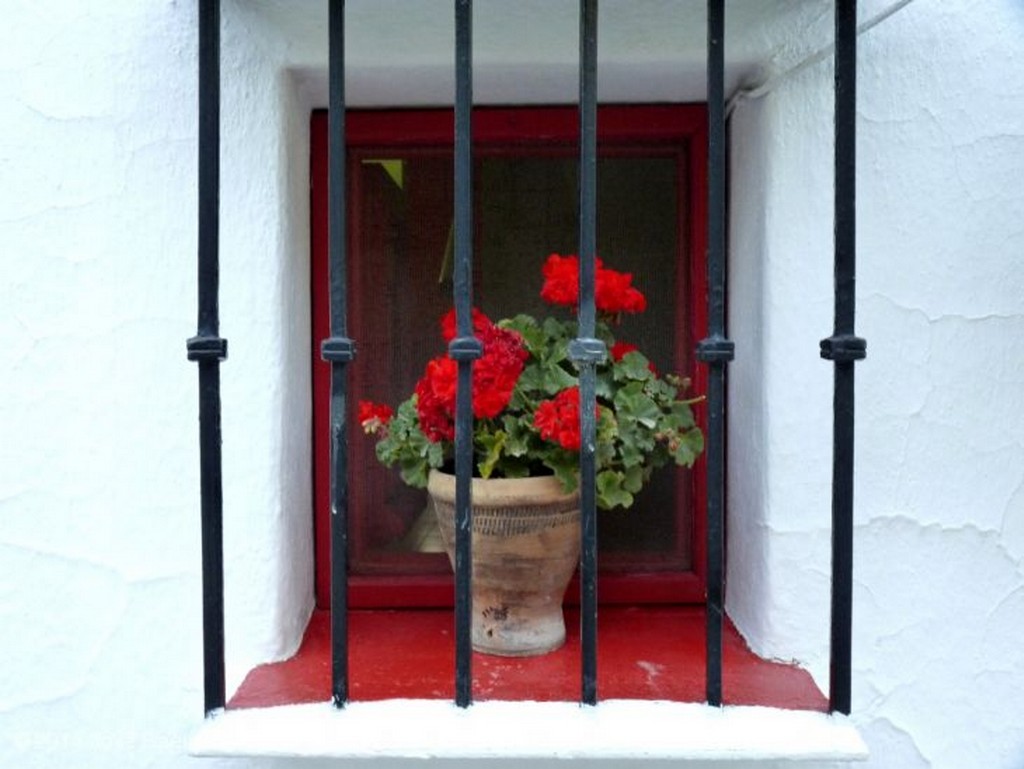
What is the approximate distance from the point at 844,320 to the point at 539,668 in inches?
23.9

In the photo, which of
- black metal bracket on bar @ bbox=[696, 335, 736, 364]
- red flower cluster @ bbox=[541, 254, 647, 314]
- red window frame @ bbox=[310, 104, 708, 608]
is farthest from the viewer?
red window frame @ bbox=[310, 104, 708, 608]

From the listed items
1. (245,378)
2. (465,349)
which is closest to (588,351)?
(465,349)

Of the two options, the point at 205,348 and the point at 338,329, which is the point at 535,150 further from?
the point at 205,348

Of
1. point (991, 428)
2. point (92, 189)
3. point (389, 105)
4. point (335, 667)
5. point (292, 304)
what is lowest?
point (335, 667)

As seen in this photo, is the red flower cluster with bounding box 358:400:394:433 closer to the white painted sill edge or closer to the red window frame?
the red window frame

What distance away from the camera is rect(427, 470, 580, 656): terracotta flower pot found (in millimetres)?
1143

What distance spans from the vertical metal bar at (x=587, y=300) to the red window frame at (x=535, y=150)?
0.34m

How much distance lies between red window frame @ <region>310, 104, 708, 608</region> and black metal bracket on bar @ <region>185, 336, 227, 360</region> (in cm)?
33

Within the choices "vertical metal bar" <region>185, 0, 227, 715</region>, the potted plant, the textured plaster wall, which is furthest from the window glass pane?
"vertical metal bar" <region>185, 0, 227, 715</region>

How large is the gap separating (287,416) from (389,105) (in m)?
0.52

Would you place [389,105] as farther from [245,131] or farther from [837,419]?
[837,419]

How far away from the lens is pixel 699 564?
4.49 ft

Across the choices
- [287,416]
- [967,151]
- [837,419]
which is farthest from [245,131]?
[967,151]

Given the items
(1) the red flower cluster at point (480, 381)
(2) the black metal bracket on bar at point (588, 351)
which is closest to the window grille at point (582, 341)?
(2) the black metal bracket on bar at point (588, 351)
